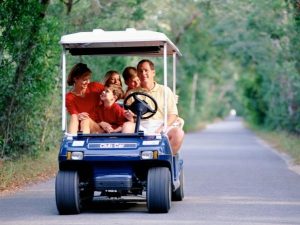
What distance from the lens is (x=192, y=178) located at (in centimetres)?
2034

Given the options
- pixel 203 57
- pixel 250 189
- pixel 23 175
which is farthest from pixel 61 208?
pixel 203 57

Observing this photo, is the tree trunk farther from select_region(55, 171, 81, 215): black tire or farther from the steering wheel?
select_region(55, 171, 81, 215): black tire

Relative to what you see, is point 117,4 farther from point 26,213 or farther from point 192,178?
point 26,213

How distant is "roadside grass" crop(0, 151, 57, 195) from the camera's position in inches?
698

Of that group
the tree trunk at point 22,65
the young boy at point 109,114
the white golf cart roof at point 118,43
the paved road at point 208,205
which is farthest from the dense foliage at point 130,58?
the young boy at point 109,114

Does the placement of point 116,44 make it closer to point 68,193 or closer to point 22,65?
point 68,193

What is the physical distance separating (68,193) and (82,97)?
1.75m

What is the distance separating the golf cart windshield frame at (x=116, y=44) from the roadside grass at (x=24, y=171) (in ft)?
11.3

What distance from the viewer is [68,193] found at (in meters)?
13.0

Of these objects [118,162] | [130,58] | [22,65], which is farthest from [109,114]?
[130,58]

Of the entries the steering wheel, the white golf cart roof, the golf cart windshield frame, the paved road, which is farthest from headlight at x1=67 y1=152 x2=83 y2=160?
the white golf cart roof

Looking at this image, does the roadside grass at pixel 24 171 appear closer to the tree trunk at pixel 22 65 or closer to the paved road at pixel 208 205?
the paved road at pixel 208 205

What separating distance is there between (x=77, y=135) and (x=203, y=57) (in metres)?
51.4

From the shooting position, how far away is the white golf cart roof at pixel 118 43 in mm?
13492
